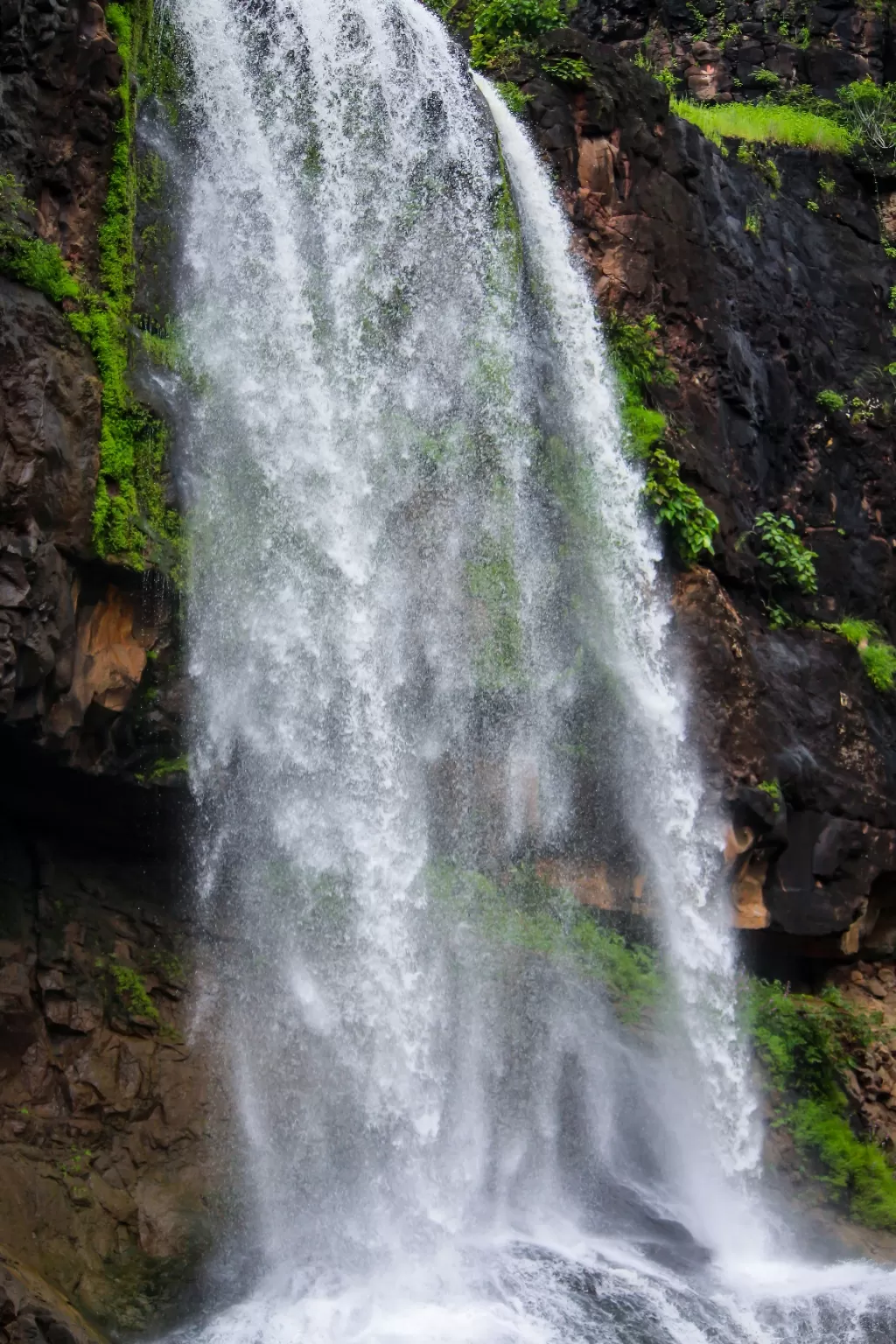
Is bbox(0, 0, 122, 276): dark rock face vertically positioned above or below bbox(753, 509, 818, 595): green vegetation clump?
above

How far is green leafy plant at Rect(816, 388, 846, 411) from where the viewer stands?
51.7 feet

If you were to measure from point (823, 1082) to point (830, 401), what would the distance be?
8.32m

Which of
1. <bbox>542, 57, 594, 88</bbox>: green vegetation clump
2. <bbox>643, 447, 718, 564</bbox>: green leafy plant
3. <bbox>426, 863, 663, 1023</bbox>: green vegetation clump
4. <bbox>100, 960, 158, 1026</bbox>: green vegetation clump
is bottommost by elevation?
<bbox>426, 863, 663, 1023</bbox>: green vegetation clump

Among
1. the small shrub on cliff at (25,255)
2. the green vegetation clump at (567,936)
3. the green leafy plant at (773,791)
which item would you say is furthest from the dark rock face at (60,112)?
the green leafy plant at (773,791)

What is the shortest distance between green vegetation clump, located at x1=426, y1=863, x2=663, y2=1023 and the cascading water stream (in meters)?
0.06

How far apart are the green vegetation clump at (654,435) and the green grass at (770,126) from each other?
4649 millimetres

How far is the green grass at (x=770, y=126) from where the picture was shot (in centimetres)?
1728

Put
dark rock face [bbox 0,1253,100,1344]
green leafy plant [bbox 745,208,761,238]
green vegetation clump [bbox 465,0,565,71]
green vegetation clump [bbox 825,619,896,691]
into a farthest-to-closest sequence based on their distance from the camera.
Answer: green leafy plant [bbox 745,208,761,238] < green vegetation clump [bbox 465,0,565,71] < green vegetation clump [bbox 825,619,896,691] < dark rock face [bbox 0,1253,100,1344]

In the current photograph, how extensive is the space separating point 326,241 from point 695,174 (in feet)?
18.2

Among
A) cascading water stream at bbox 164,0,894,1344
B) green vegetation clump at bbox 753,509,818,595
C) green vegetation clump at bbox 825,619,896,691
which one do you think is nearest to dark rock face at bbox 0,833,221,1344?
cascading water stream at bbox 164,0,894,1344

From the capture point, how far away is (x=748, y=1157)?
446 inches

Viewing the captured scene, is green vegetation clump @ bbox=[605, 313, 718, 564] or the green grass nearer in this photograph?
green vegetation clump @ bbox=[605, 313, 718, 564]

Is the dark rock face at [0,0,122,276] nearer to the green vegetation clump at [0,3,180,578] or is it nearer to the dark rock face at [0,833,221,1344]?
the green vegetation clump at [0,3,180,578]

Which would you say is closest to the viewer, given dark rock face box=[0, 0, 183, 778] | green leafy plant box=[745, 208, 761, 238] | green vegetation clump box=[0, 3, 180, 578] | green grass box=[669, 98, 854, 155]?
dark rock face box=[0, 0, 183, 778]
